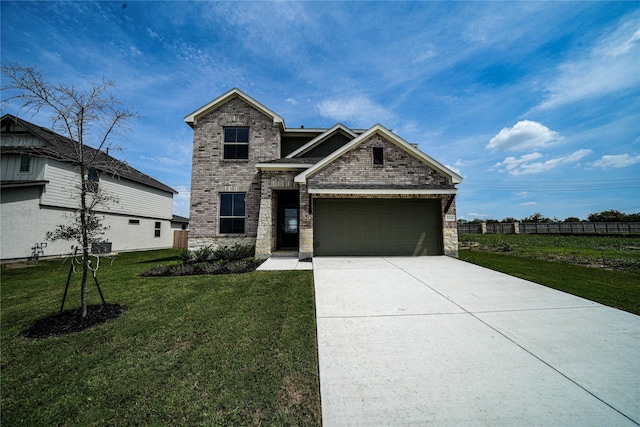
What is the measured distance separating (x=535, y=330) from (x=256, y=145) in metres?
12.7

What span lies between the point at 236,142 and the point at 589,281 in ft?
48.6

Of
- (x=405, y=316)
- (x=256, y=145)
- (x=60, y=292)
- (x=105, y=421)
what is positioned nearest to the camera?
(x=105, y=421)

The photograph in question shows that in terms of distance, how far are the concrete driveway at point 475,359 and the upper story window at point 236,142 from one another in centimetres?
988

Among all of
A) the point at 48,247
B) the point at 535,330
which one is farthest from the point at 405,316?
the point at 48,247

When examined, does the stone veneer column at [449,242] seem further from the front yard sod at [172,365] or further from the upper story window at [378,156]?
the front yard sod at [172,365]

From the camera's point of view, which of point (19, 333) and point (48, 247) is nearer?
point (19, 333)

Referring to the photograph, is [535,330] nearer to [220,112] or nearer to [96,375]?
[96,375]

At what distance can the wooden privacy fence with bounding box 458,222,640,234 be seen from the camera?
27938 millimetres

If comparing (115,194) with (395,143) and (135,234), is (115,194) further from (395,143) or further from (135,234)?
(395,143)

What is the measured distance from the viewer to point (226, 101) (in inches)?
519

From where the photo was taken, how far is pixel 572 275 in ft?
24.9

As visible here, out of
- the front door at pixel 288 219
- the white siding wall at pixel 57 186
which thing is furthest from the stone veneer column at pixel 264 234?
the white siding wall at pixel 57 186

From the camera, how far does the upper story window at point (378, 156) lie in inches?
438

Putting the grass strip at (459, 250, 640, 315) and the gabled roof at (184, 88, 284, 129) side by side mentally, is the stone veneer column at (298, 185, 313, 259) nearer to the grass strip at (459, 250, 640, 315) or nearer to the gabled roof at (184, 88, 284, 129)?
the gabled roof at (184, 88, 284, 129)
